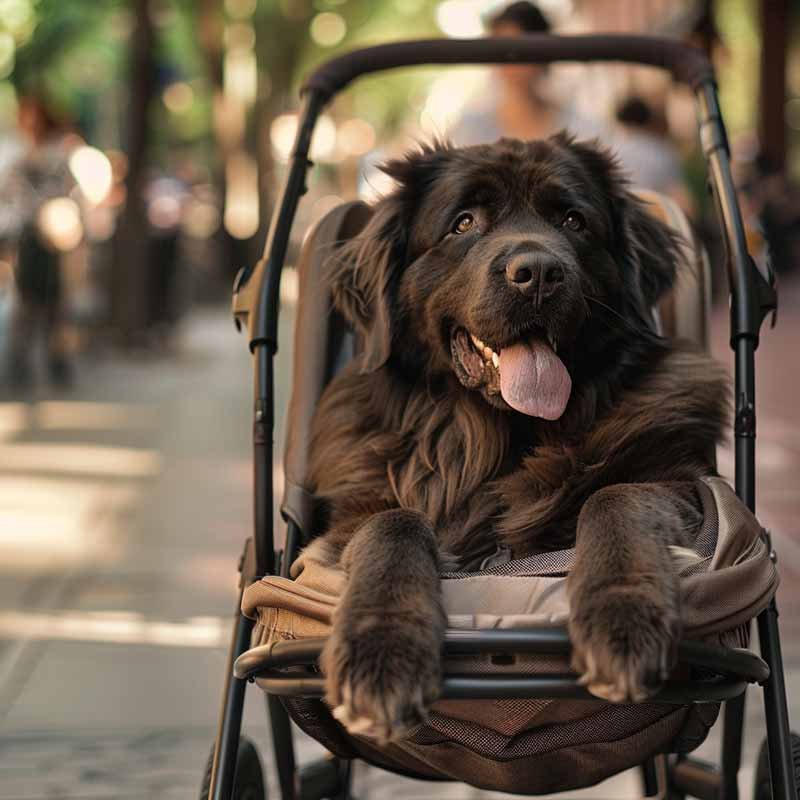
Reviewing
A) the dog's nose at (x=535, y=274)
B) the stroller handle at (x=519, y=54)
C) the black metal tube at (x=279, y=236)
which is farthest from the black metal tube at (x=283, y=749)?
the stroller handle at (x=519, y=54)

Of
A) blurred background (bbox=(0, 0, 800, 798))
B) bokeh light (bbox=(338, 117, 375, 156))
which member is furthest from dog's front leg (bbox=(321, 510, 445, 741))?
bokeh light (bbox=(338, 117, 375, 156))

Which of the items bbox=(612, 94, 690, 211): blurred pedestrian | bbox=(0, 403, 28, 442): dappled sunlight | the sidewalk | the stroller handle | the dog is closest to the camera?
the dog

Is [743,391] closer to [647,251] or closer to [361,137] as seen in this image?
[647,251]

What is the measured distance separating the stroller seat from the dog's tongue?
0.96 ft

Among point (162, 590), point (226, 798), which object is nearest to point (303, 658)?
point (226, 798)

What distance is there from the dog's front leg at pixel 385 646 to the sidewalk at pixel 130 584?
6.00 ft

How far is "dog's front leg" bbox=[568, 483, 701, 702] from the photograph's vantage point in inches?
87.7

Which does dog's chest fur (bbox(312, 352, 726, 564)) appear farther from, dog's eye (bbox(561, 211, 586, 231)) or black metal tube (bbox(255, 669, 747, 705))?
black metal tube (bbox(255, 669, 747, 705))

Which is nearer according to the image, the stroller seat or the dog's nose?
the stroller seat

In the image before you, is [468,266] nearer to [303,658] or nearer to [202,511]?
[303,658]

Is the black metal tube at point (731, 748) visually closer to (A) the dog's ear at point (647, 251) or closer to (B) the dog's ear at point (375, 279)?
(A) the dog's ear at point (647, 251)

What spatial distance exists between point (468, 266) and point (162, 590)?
3.49 meters

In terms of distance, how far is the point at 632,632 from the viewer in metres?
2.24

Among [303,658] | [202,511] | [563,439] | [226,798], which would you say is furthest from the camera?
[202,511]
